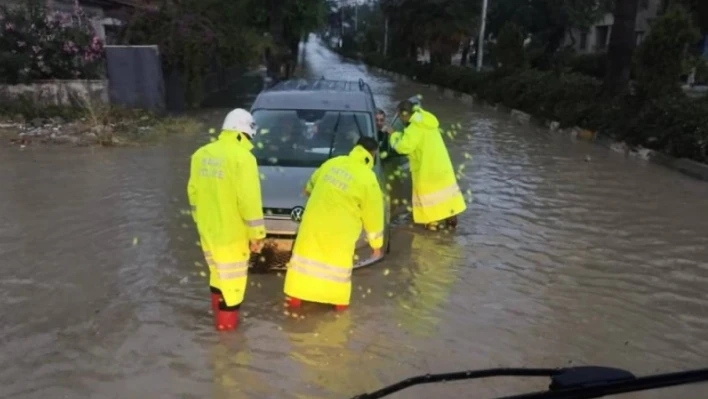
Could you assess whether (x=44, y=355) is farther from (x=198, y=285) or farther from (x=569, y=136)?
(x=569, y=136)

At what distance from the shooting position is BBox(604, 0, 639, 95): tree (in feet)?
56.2

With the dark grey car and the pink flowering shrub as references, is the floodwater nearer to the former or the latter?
the dark grey car

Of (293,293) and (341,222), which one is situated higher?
(341,222)

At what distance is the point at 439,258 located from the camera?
7.43 m

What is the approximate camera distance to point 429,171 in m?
7.91

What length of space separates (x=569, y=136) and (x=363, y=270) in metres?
11.8

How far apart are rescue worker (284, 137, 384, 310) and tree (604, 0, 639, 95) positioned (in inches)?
533

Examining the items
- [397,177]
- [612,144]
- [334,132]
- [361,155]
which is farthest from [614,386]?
[612,144]

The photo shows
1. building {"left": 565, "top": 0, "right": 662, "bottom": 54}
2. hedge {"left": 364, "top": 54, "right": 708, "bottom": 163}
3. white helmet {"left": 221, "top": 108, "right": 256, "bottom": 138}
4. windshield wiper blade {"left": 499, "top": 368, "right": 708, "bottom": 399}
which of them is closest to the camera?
windshield wiper blade {"left": 499, "top": 368, "right": 708, "bottom": 399}

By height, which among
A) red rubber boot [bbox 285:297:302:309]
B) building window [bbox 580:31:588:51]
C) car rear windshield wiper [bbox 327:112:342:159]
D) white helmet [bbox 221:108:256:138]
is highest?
white helmet [bbox 221:108:256:138]

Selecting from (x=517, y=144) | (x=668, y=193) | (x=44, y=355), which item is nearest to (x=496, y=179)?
(x=668, y=193)

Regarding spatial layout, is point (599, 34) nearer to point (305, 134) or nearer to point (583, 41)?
point (583, 41)

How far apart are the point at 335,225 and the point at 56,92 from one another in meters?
13.7

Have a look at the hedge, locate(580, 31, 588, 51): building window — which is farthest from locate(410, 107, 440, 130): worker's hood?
locate(580, 31, 588, 51): building window
